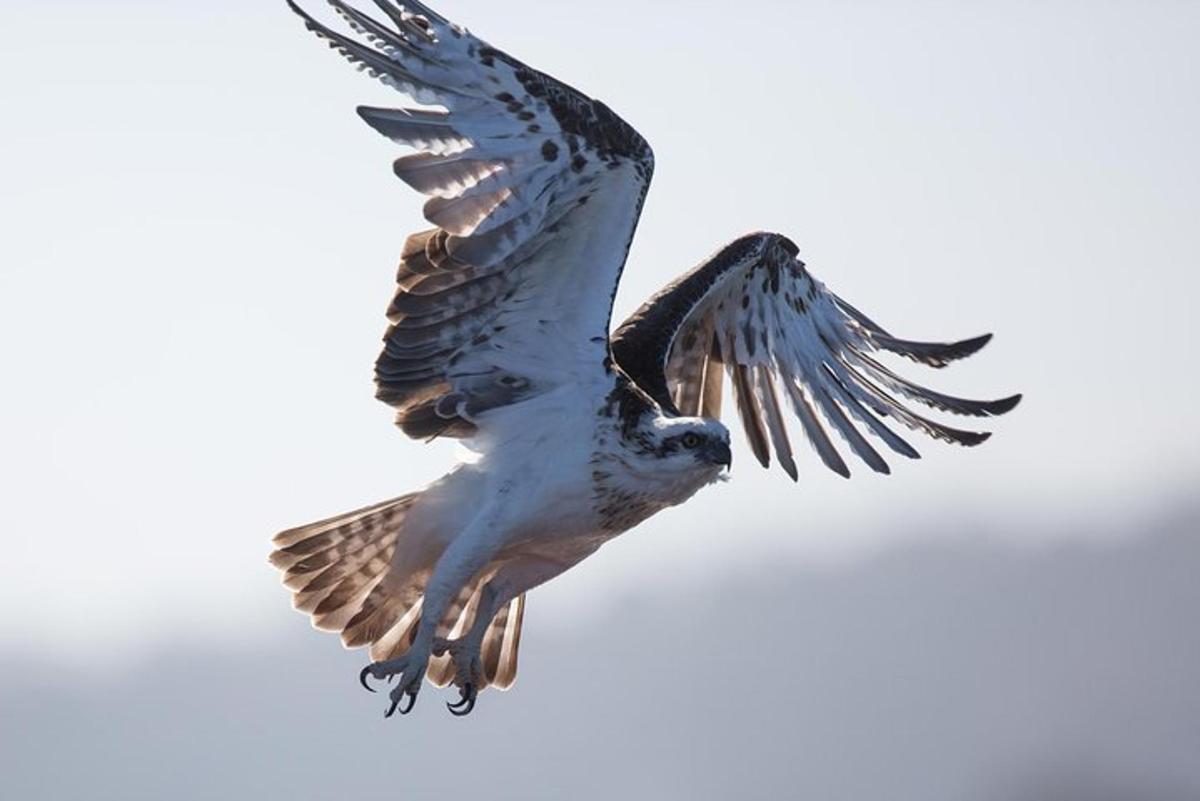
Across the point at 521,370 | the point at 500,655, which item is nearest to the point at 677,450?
the point at 521,370

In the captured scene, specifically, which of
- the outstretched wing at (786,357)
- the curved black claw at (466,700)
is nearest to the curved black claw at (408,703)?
the curved black claw at (466,700)

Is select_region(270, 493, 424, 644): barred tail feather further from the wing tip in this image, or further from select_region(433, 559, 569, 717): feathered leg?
the wing tip

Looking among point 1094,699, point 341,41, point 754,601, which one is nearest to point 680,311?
point 341,41

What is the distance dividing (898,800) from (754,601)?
219ft

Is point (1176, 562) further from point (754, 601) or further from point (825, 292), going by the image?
point (825, 292)

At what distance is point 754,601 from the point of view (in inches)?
6191

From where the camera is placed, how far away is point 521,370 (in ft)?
45.4

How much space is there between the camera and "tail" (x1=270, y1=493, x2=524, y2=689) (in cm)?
1464

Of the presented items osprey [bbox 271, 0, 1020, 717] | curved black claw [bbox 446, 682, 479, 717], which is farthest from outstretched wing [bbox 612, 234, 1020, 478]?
curved black claw [bbox 446, 682, 479, 717]

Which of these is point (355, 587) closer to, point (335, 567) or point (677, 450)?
point (335, 567)

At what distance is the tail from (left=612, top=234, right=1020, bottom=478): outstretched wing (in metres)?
1.78

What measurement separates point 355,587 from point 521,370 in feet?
5.72

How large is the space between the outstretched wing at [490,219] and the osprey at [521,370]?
0.01 meters

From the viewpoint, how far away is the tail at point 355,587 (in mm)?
14641
